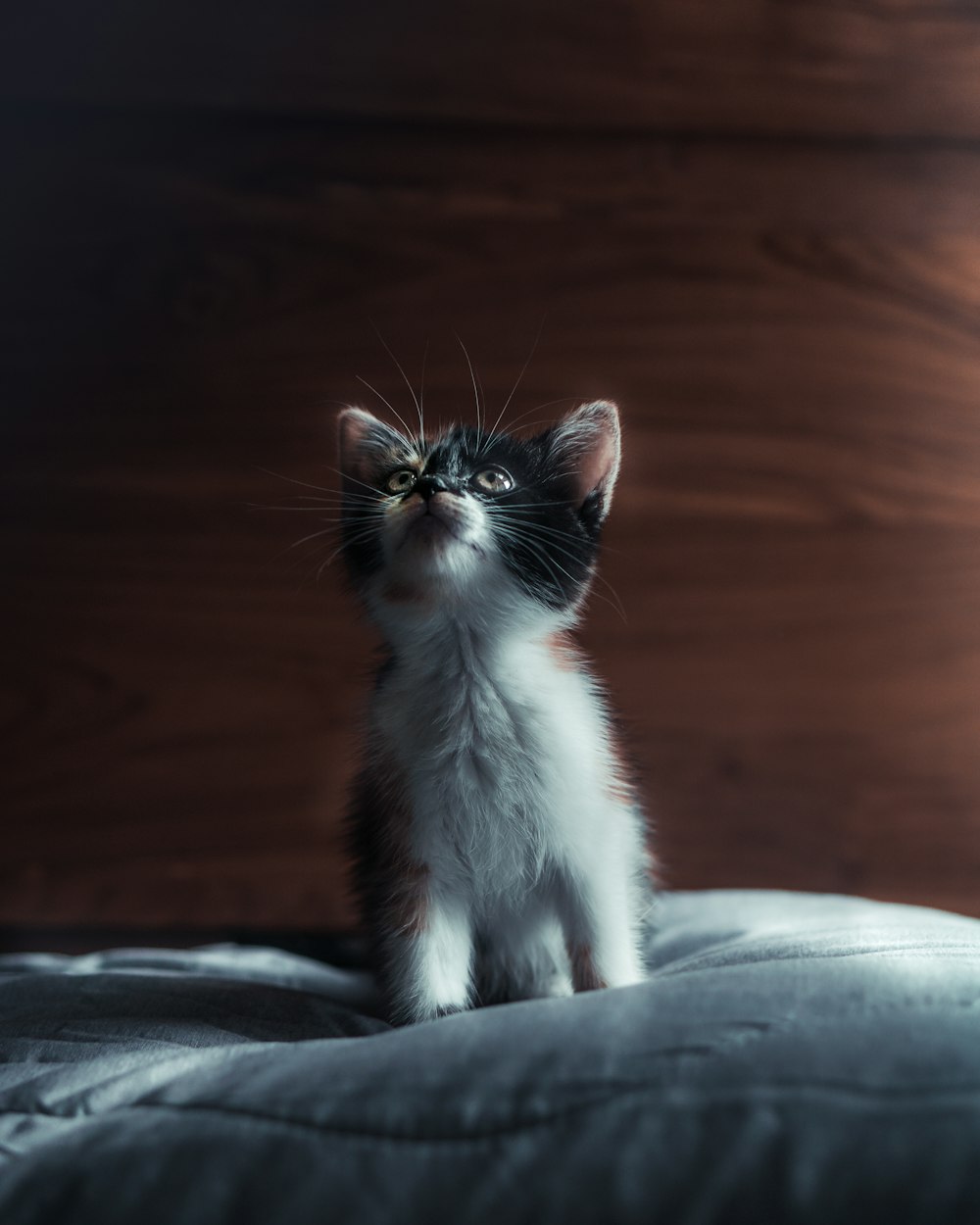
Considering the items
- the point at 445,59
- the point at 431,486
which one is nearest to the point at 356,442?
the point at 431,486

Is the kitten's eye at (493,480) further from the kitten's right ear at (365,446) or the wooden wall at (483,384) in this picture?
the wooden wall at (483,384)

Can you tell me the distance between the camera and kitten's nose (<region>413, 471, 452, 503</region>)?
0.67 meters

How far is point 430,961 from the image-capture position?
0.66 meters

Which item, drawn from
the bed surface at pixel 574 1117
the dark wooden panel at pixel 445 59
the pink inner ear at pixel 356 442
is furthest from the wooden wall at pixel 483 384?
the bed surface at pixel 574 1117

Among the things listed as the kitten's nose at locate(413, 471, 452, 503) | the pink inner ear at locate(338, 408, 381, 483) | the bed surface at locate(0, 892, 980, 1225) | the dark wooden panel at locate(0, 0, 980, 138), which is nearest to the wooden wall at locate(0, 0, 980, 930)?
the dark wooden panel at locate(0, 0, 980, 138)

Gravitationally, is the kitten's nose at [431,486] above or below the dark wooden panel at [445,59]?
below

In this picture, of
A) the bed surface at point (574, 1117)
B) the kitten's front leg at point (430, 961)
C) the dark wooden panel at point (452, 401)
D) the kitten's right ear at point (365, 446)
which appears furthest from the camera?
the dark wooden panel at point (452, 401)

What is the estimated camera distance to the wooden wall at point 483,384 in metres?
1.46

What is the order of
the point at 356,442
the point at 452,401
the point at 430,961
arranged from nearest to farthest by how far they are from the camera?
the point at 430,961 < the point at 356,442 < the point at 452,401

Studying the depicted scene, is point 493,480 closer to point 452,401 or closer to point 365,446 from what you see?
point 365,446

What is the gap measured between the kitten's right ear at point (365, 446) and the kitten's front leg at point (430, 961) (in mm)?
321

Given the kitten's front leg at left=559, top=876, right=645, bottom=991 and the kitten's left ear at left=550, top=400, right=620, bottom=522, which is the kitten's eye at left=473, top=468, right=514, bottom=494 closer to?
the kitten's left ear at left=550, top=400, right=620, bottom=522

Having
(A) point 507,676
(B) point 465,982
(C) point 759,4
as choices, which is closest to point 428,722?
(A) point 507,676

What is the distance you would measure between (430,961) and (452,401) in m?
0.96
